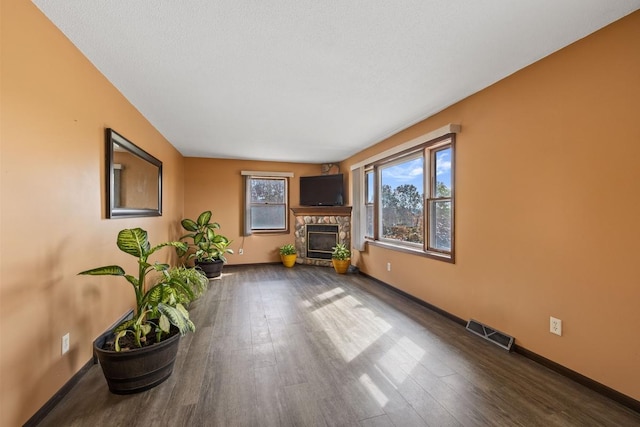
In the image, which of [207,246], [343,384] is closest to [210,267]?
[207,246]

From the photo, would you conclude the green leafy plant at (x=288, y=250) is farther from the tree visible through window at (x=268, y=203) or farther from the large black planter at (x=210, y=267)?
the large black planter at (x=210, y=267)

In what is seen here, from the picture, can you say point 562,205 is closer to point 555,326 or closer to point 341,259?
point 555,326

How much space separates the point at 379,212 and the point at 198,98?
320 centimetres

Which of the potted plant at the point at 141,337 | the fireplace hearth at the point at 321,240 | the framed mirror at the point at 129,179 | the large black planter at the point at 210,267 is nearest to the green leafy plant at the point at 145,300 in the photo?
the potted plant at the point at 141,337

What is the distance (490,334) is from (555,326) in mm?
585

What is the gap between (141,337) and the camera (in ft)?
6.38

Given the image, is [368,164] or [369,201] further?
[369,201]

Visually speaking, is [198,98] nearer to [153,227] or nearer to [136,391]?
[153,227]

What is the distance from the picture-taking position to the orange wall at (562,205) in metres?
1.71

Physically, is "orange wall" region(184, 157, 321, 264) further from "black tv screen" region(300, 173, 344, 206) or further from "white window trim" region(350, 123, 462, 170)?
"white window trim" region(350, 123, 462, 170)

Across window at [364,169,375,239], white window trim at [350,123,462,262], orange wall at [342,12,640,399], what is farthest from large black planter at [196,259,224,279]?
orange wall at [342,12,640,399]

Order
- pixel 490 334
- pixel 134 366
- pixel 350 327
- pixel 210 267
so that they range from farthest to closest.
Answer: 1. pixel 210 267
2. pixel 350 327
3. pixel 490 334
4. pixel 134 366

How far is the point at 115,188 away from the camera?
7.93 feet

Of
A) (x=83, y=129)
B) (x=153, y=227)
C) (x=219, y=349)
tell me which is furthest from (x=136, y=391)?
(x=153, y=227)
